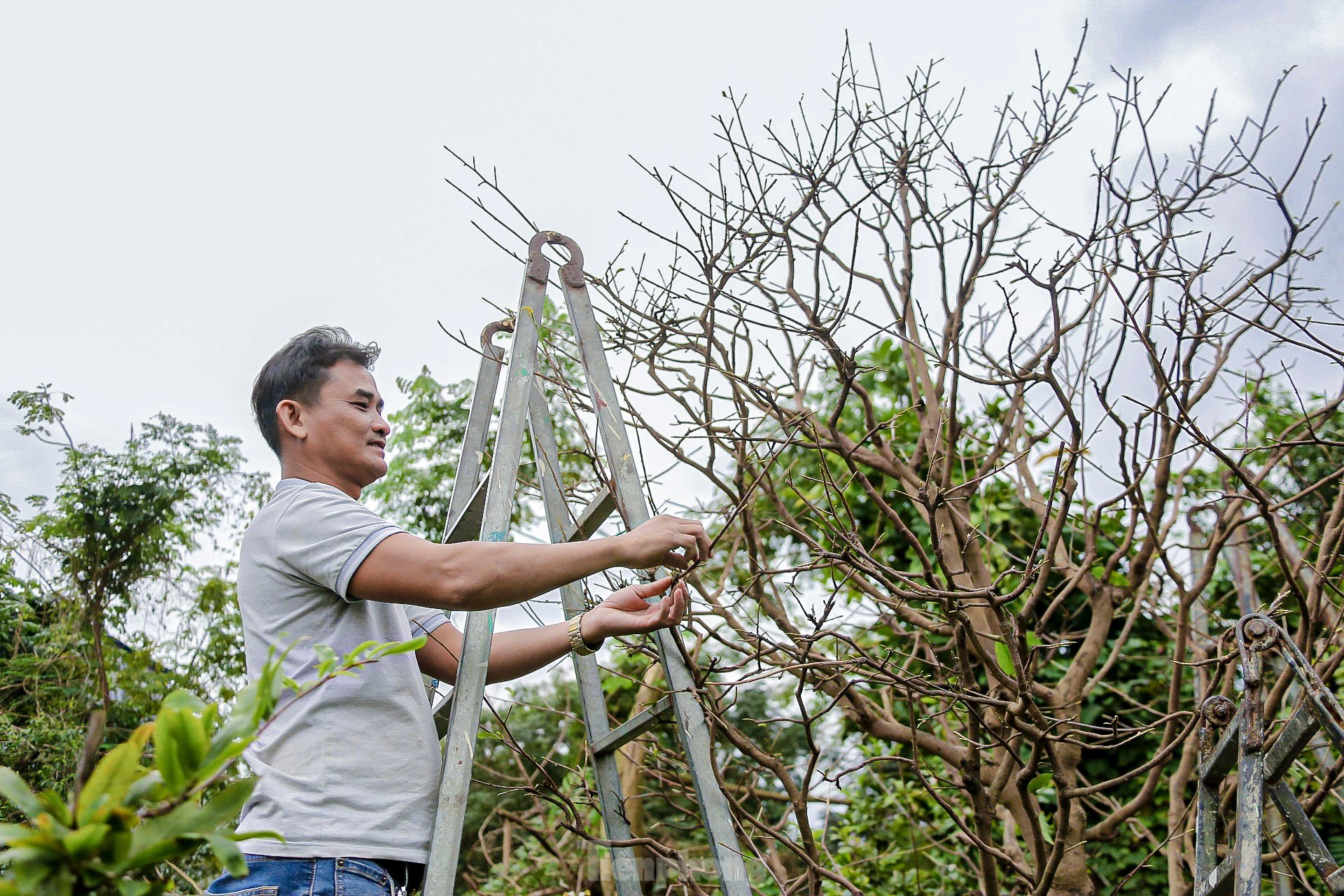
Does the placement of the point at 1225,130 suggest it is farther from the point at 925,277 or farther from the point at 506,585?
the point at 506,585

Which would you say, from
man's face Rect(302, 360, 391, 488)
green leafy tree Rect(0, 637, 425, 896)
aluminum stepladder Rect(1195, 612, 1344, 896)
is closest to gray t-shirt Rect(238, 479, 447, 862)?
man's face Rect(302, 360, 391, 488)

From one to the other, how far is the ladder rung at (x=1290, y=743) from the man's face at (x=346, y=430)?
1.57 metres

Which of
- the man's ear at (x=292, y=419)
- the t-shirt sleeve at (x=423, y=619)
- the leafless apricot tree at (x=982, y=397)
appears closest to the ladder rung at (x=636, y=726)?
the leafless apricot tree at (x=982, y=397)

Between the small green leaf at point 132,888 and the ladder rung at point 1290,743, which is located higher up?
the ladder rung at point 1290,743

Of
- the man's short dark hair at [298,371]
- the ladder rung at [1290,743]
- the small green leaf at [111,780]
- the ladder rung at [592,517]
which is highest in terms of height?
the man's short dark hair at [298,371]

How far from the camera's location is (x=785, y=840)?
2.00 m

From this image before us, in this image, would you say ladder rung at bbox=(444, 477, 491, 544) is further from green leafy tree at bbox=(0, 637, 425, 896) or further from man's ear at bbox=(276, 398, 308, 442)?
green leafy tree at bbox=(0, 637, 425, 896)

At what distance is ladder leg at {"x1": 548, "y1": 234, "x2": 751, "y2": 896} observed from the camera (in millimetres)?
1640

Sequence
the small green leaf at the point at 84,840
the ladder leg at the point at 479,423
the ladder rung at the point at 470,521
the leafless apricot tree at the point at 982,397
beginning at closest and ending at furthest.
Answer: the small green leaf at the point at 84,840
the leafless apricot tree at the point at 982,397
the ladder rung at the point at 470,521
the ladder leg at the point at 479,423

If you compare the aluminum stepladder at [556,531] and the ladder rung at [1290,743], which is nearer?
the ladder rung at [1290,743]

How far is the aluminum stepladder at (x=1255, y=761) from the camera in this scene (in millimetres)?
1448

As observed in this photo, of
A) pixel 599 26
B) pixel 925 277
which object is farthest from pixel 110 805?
pixel 599 26

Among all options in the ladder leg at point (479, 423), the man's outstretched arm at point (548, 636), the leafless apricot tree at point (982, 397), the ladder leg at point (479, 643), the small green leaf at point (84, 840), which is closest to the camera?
the small green leaf at point (84, 840)

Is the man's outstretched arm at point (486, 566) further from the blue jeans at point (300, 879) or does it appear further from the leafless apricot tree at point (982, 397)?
the blue jeans at point (300, 879)
